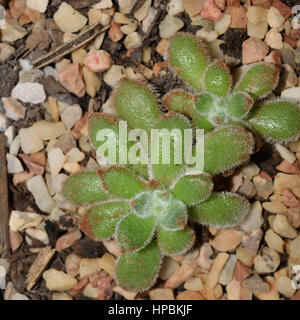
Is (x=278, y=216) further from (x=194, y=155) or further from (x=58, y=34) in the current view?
(x=58, y=34)

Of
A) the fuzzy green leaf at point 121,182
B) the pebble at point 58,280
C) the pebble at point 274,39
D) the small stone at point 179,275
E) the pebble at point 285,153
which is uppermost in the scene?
the pebble at point 274,39

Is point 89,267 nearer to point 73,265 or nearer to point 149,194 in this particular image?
point 73,265

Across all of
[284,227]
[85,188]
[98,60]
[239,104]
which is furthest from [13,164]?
[284,227]

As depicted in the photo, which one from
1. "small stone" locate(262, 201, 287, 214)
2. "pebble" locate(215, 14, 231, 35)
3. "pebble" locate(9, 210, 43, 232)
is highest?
"pebble" locate(215, 14, 231, 35)

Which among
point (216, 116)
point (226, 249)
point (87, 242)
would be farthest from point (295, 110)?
point (87, 242)

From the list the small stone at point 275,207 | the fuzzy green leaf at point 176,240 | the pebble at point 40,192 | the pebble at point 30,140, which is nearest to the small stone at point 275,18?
the small stone at point 275,207

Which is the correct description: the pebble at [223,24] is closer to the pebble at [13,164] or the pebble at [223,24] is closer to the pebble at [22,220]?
the pebble at [13,164]

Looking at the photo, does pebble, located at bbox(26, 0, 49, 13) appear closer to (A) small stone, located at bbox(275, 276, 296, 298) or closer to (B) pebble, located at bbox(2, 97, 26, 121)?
(B) pebble, located at bbox(2, 97, 26, 121)

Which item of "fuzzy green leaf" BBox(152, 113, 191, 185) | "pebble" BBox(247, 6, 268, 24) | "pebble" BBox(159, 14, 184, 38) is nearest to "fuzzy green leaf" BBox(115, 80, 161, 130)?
"fuzzy green leaf" BBox(152, 113, 191, 185)
